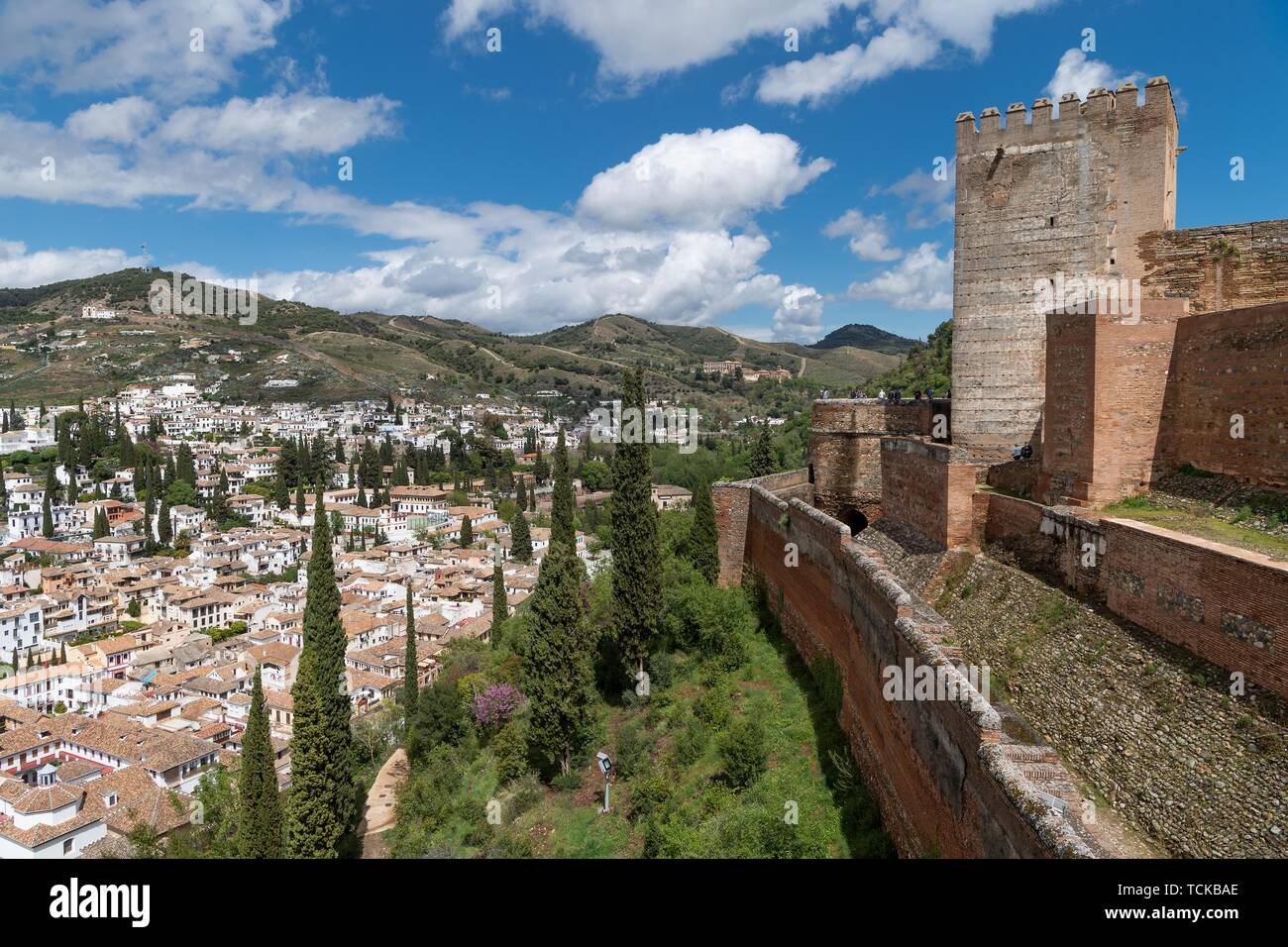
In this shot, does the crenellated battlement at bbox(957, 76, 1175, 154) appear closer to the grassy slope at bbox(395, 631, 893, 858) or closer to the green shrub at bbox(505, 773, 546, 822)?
the grassy slope at bbox(395, 631, 893, 858)

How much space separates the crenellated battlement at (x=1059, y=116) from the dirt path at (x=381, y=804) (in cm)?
1990

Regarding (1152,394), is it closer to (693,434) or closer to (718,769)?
(718,769)

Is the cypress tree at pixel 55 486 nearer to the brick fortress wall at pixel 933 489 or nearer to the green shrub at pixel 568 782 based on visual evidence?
the green shrub at pixel 568 782

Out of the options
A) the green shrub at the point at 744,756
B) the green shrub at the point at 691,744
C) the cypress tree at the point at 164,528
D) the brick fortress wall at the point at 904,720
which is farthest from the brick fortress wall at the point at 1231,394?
the cypress tree at the point at 164,528

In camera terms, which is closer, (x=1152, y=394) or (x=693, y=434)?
(x=1152, y=394)

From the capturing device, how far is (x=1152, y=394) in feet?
27.3

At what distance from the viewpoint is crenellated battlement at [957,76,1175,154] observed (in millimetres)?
11359

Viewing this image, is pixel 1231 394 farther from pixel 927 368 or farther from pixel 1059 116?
pixel 927 368

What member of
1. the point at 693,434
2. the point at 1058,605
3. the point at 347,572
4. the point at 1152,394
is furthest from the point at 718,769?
the point at 693,434

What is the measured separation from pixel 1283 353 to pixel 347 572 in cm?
5761

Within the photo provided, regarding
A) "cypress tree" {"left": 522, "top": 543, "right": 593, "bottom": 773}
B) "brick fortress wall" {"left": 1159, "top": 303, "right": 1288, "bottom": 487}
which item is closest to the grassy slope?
"cypress tree" {"left": 522, "top": 543, "right": 593, "bottom": 773}

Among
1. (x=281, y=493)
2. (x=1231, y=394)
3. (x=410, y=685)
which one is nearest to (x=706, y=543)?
(x=1231, y=394)

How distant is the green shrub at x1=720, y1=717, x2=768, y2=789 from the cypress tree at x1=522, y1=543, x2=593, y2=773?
18.7 feet
